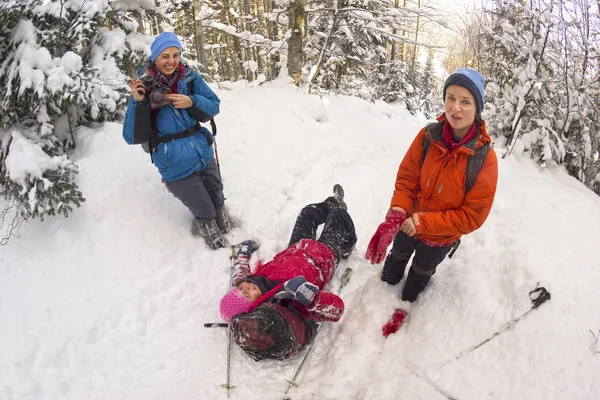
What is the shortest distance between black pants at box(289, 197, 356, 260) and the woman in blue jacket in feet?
3.73

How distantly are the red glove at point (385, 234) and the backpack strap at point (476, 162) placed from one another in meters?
0.65

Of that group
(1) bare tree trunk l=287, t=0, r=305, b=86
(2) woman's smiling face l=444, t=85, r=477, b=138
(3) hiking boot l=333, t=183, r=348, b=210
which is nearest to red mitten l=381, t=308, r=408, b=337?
(3) hiking boot l=333, t=183, r=348, b=210

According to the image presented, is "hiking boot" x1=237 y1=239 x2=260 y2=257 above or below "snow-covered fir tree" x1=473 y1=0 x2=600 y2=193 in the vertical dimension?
below

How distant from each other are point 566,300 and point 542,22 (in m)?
4.76

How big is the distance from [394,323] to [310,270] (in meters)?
1.00

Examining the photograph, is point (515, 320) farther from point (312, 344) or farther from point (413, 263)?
point (312, 344)

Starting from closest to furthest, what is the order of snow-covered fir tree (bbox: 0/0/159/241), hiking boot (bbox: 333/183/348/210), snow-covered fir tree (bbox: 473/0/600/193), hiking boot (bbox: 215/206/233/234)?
snow-covered fir tree (bbox: 0/0/159/241)
hiking boot (bbox: 333/183/348/210)
hiking boot (bbox: 215/206/233/234)
snow-covered fir tree (bbox: 473/0/600/193)

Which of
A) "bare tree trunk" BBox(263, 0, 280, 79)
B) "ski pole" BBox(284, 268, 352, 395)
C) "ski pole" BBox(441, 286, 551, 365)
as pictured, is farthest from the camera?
"bare tree trunk" BBox(263, 0, 280, 79)

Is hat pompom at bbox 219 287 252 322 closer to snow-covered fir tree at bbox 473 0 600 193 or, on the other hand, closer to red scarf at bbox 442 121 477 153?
red scarf at bbox 442 121 477 153

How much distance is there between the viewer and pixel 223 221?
4.74 meters

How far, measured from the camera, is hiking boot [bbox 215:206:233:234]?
15.4ft

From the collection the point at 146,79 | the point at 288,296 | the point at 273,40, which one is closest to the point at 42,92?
the point at 146,79

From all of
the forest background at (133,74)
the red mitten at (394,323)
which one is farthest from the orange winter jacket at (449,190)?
the forest background at (133,74)

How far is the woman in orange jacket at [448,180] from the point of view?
2.56 metres
